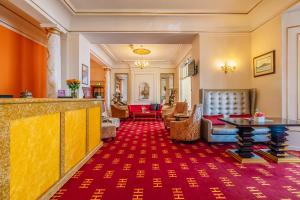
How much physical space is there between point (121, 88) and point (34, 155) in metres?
10.8

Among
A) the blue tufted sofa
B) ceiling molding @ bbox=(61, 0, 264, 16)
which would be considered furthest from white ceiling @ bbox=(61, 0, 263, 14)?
the blue tufted sofa

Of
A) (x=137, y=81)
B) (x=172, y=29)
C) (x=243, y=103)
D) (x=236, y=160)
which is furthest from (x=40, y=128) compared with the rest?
(x=137, y=81)

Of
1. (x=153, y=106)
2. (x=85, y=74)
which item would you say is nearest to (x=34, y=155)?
(x=85, y=74)

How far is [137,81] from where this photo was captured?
1223 centimetres

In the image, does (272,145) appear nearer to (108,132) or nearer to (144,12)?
(108,132)

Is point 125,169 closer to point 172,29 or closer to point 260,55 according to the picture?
point 172,29

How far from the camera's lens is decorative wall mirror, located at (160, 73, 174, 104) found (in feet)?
41.3

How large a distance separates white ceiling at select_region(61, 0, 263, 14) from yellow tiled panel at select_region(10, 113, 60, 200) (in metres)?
3.76

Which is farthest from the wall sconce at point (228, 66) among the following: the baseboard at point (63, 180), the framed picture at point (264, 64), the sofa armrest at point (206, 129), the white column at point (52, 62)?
the white column at point (52, 62)

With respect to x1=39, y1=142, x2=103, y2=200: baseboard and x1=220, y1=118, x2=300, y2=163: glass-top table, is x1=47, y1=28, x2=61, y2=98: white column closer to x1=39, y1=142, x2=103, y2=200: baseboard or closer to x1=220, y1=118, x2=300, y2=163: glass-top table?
x1=39, y1=142, x2=103, y2=200: baseboard

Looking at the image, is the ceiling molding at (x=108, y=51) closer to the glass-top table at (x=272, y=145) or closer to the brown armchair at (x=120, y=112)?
the brown armchair at (x=120, y=112)

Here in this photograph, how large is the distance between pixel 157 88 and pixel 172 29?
664 centimetres

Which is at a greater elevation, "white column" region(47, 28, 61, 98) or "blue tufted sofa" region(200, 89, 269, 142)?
"white column" region(47, 28, 61, 98)

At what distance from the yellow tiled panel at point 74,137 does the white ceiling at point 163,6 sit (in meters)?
3.09
